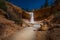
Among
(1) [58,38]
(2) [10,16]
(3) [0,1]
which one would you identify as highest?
(3) [0,1]

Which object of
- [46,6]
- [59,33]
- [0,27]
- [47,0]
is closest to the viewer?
[59,33]

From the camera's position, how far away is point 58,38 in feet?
26.3

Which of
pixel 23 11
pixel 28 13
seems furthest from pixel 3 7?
pixel 28 13

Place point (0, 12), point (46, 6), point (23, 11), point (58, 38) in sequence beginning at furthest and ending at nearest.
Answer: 1. point (46, 6)
2. point (23, 11)
3. point (0, 12)
4. point (58, 38)

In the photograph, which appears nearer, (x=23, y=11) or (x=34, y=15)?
(x=23, y=11)

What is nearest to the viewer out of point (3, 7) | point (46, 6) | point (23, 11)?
point (3, 7)

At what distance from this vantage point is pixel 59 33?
28.1 ft

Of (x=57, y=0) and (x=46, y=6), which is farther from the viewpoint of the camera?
(x=46, y=6)

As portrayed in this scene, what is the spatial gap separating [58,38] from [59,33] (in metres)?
0.58

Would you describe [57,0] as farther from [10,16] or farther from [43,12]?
[43,12]

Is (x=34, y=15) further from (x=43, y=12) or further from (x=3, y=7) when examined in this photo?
(x=3, y=7)

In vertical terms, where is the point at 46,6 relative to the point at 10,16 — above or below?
above

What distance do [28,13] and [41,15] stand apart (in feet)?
17.4

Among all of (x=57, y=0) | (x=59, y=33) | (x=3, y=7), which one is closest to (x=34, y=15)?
(x=57, y=0)
